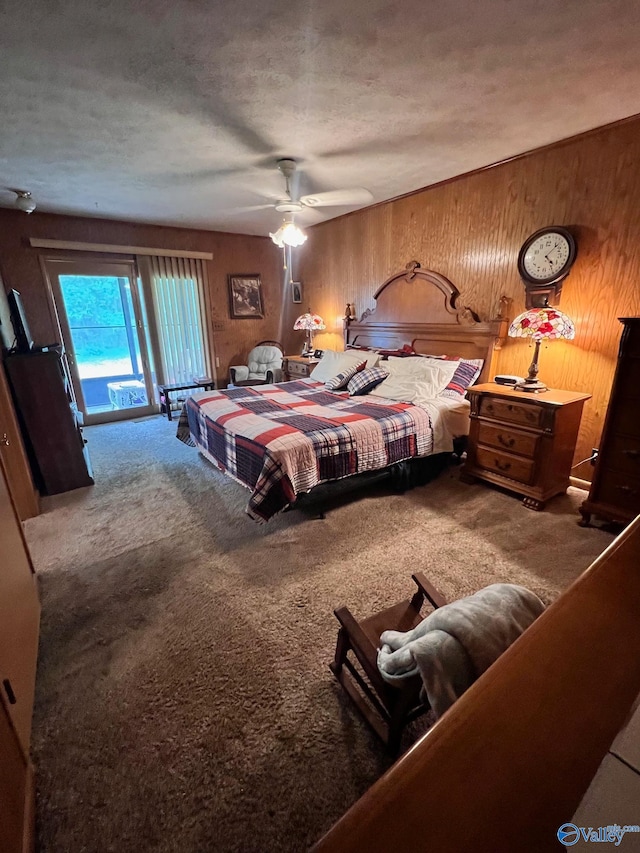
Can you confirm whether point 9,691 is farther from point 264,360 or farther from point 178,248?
point 178,248

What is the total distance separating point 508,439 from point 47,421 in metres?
3.58

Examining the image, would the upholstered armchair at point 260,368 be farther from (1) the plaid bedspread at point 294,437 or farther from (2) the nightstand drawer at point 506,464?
(2) the nightstand drawer at point 506,464

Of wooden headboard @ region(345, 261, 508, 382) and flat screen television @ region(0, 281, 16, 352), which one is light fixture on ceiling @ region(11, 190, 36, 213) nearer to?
flat screen television @ region(0, 281, 16, 352)

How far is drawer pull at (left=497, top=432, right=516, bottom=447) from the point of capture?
271 cm

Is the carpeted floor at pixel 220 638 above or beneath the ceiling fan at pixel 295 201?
beneath

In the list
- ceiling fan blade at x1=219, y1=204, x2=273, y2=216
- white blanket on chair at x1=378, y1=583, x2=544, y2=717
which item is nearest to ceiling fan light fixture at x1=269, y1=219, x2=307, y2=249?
ceiling fan blade at x1=219, y1=204, x2=273, y2=216

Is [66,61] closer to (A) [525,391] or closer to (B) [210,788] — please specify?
(B) [210,788]

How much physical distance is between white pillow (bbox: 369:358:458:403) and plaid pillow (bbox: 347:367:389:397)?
0.16 feet

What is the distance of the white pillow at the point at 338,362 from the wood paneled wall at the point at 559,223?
105 centimetres

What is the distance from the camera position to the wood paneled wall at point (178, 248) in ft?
13.6

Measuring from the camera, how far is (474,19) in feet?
4.97

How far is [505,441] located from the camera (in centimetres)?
276

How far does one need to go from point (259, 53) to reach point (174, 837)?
9.64 feet

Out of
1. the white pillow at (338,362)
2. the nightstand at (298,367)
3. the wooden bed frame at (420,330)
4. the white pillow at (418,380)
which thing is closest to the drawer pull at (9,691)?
the wooden bed frame at (420,330)
